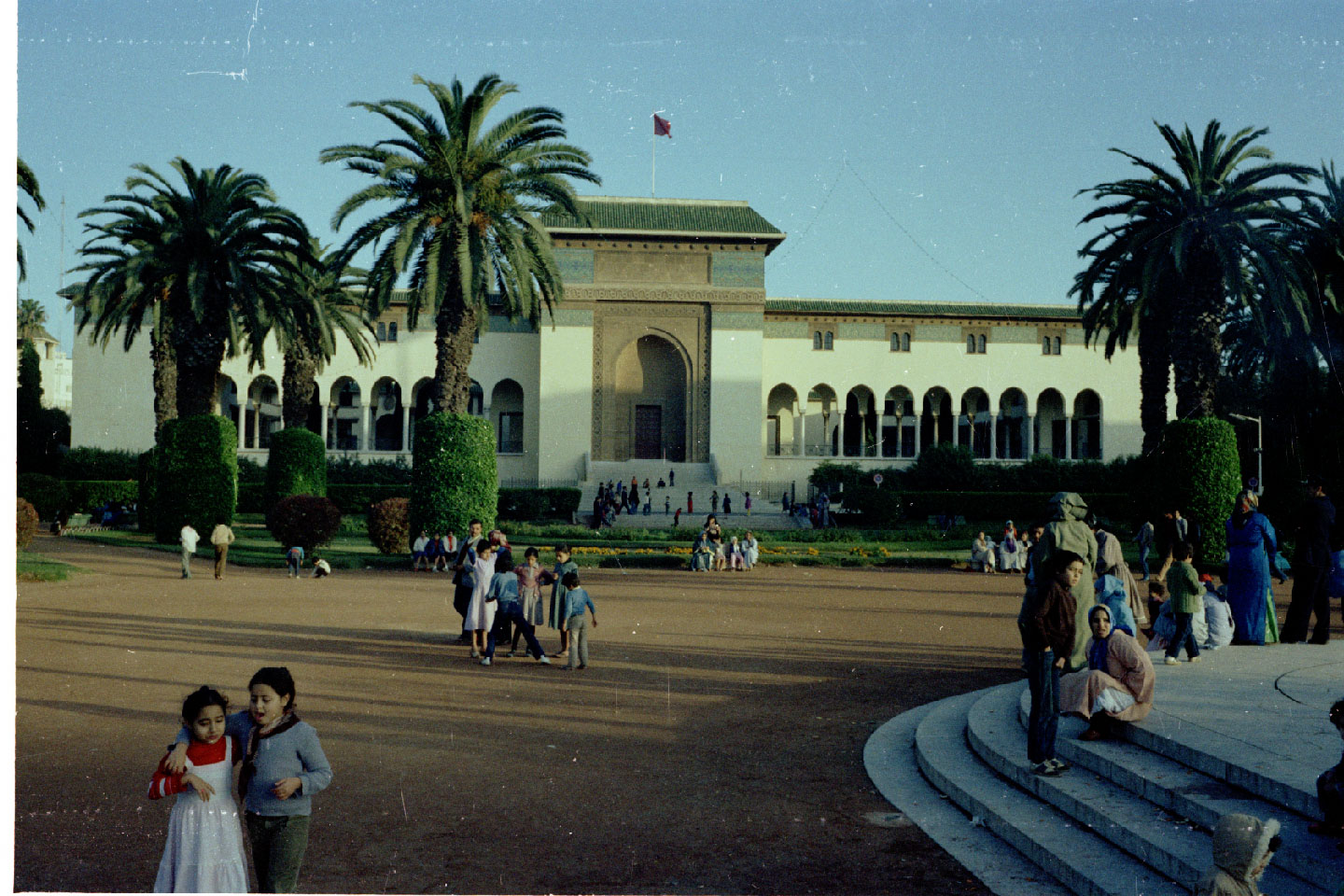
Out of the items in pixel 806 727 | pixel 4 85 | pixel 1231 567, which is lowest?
pixel 806 727

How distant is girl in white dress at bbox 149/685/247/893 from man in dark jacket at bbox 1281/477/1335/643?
9.26 meters

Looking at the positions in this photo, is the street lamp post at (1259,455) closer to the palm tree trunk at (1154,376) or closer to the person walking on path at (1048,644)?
the palm tree trunk at (1154,376)

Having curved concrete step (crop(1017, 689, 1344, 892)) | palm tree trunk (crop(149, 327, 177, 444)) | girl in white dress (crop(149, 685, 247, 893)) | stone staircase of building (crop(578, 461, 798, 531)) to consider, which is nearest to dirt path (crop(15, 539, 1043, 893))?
curved concrete step (crop(1017, 689, 1344, 892))

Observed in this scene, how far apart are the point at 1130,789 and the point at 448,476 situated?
17943 millimetres

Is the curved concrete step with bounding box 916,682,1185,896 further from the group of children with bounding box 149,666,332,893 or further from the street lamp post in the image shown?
the street lamp post

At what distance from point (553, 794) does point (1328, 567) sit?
7.60 metres

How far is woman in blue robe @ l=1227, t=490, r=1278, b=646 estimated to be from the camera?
9.99m

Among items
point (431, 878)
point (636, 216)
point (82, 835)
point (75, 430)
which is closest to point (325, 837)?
point (431, 878)

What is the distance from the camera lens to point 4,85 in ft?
15.4

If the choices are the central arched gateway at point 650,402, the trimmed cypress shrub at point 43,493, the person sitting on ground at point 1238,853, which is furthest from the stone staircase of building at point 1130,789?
the central arched gateway at point 650,402

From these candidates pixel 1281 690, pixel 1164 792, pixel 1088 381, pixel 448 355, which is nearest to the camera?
pixel 1164 792

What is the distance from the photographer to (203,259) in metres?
23.8

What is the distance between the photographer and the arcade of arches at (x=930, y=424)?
48.5 metres

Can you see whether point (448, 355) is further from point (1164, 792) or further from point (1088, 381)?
point (1088, 381)
